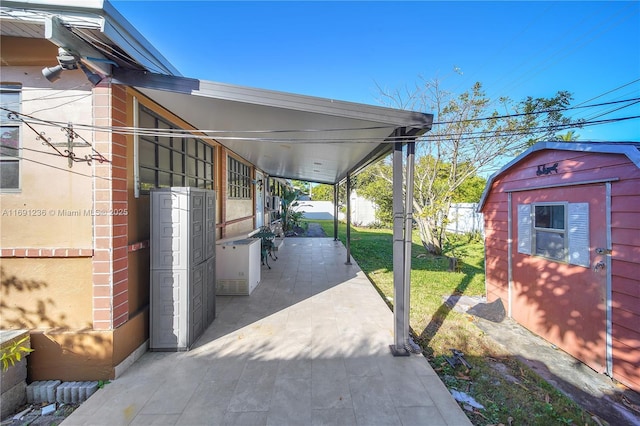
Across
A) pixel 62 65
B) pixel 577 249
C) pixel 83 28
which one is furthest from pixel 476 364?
pixel 62 65

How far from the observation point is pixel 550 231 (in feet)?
12.8

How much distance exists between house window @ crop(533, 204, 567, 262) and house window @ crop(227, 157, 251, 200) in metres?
6.26

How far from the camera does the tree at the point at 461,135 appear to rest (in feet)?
28.5

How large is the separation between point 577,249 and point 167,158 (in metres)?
5.72

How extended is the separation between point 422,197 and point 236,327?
8879mm

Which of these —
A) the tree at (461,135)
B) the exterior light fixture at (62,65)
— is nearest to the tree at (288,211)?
the tree at (461,135)

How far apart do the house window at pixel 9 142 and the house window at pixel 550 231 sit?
21.6ft

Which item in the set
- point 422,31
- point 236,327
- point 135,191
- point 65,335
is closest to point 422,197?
point 422,31

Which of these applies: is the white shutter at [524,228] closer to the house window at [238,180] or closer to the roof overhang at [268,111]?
the roof overhang at [268,111]

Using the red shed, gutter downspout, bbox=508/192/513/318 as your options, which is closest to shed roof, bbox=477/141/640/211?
the red shed

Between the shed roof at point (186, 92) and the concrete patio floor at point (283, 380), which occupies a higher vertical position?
the shed roof at point (186, 92)

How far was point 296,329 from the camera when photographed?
3.67m

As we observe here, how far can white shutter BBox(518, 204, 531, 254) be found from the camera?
14.1 ft

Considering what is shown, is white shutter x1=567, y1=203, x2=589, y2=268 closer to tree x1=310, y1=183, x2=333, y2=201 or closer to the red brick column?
the red brick column
